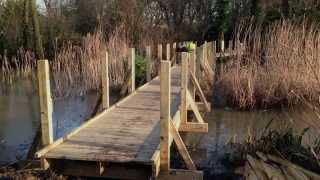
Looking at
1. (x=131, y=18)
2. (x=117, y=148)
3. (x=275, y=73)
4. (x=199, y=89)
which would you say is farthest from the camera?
(x=131, y=18)

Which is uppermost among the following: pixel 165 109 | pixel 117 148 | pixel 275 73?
pixel 165 109

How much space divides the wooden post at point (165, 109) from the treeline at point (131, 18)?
473 inches

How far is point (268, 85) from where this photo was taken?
11688 mm

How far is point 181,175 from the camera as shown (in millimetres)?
5688

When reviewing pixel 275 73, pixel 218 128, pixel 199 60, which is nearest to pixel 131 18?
pixel 199 60

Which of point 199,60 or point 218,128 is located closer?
point 218,128

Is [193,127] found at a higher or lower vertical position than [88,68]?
lower

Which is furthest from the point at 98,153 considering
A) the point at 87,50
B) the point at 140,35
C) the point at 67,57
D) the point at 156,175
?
the point at 140,35

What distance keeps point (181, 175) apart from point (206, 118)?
18.5ft

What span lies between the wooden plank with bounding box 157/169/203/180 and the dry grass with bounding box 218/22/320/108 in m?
5.30

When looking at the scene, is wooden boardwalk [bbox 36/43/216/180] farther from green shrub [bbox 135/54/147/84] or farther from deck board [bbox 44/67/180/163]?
green shrub [bbox 135/54/147/84]

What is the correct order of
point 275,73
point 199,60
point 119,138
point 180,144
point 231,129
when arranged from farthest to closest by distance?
point 199,60 → point 275,73 → point 231,129 → point 119,138 → point 180,144

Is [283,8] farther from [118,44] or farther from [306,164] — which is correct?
[306,164]

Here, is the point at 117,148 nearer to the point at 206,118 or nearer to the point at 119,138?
the point at 119,138
